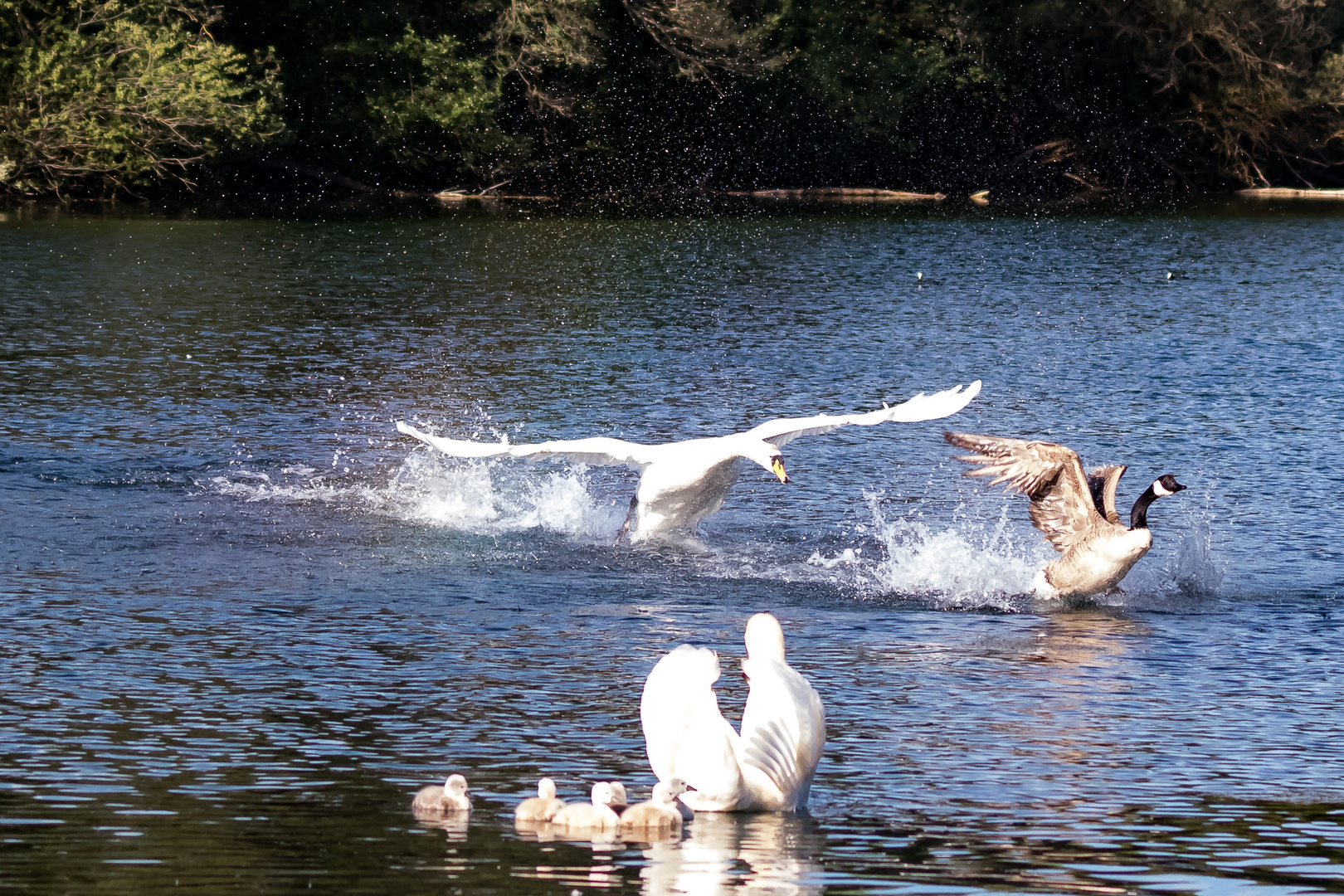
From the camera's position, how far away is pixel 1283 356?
21.6 m

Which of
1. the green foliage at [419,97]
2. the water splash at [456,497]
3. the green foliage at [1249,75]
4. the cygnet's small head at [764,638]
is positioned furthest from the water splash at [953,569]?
the green foliage at [1249,75]

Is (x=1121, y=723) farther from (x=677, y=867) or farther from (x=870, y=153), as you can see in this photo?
(x=870, y=153)

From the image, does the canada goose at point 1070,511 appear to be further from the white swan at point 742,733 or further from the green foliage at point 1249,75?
the green foliage at point 1249,75

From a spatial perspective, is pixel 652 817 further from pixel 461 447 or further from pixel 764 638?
pixel 461 447

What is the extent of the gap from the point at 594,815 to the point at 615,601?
4.43 metres

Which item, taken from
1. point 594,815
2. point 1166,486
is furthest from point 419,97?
point 594,815

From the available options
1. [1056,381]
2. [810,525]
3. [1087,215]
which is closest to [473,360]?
[1056,381]

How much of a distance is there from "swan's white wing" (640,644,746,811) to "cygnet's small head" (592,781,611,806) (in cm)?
23

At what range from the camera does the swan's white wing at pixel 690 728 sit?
21.3 ft

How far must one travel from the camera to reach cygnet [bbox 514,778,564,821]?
21.2 ft

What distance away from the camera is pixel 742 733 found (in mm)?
6660

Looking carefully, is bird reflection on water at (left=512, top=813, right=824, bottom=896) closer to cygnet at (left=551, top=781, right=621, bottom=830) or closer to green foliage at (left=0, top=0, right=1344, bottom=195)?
cygnet at (left=551, top=781, right=621, bottom=830)

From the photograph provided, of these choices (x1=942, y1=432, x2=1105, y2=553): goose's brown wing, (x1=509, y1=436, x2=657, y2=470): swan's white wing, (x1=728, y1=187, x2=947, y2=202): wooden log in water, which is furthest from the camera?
(x1=728, y1=187, x2=947, y2=202): wooden log in water

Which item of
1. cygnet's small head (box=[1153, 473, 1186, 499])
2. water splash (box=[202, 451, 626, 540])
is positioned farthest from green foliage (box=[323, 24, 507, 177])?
cygnet's small head (box=[1153, 473, 1186, 499])
